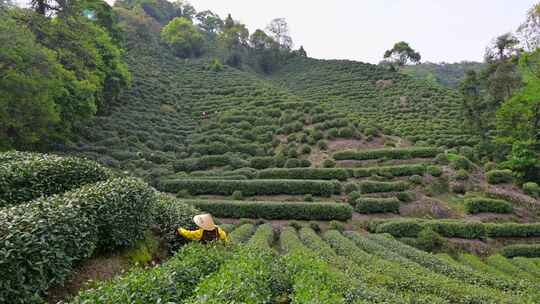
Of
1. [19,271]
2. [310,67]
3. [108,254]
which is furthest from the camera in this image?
[310,67]

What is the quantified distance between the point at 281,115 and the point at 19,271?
3996 cm

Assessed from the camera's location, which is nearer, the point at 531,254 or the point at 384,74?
the point at 531,254

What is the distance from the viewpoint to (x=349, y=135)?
38531mm

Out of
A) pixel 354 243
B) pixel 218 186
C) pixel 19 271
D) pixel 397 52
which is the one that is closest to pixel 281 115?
pixel 218 186

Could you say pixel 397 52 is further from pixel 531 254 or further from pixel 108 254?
pixel 108 254

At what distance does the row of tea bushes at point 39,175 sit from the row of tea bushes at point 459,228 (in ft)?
60.3

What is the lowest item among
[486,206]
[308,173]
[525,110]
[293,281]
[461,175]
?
[486,206]

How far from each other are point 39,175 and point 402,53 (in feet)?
290

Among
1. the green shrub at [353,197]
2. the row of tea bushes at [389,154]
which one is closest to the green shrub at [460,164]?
the row of tea bushes at [389,154]

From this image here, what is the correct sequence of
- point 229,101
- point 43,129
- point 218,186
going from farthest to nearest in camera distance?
1. point 229,101
2. point 218,186
3. point 43,129

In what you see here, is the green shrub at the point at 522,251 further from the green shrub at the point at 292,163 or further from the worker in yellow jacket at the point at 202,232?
the worker in yellow jacket at the point at 202,232

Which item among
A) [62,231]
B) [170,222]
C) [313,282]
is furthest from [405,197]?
[62,231]

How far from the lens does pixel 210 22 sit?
12056 centimetres

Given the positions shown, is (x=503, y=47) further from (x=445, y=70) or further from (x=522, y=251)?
(x=445, y=70)
